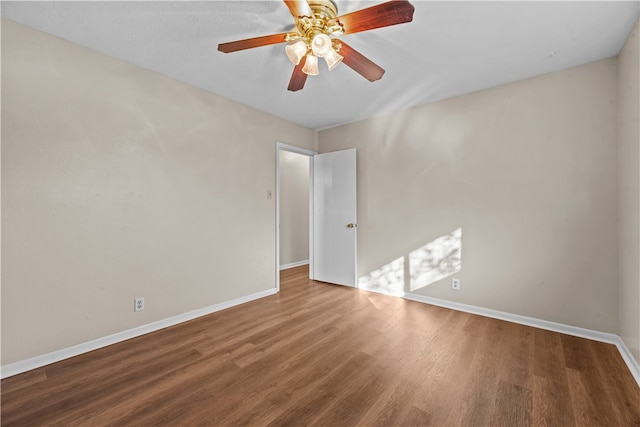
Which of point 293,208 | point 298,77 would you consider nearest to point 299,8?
point 298,77

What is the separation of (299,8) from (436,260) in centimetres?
295

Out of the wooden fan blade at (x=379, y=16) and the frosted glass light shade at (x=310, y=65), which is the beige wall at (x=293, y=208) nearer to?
the frosted glass light shade at (x=310, y=65)

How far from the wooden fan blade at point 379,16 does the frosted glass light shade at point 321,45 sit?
129 mm

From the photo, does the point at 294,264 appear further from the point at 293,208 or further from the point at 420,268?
the point at 420,268

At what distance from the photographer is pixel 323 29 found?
177 cm

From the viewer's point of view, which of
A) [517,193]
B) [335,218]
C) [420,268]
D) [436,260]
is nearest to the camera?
[517,193]

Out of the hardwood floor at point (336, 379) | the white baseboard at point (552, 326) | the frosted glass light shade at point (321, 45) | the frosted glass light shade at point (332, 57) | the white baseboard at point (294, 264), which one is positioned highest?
the frosted glass light shade at point (321, 45)

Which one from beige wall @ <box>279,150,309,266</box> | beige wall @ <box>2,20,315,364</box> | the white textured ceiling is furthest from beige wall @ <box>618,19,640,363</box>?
beige wall @ <box>279,150,309,266</box>

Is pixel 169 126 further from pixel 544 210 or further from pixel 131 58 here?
pixel 544 210

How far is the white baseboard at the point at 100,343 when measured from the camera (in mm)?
2016

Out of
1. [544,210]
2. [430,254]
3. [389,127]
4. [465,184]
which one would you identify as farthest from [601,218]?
[389,127]

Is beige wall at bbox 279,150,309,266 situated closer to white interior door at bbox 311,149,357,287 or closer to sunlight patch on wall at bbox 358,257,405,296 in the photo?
white interior door at bbox 311,149,357,287

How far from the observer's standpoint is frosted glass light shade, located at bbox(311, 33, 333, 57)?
1726 mm

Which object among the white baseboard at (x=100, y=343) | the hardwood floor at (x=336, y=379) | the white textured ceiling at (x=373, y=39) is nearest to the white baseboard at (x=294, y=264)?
the white baseboard at (x=100, y=343)
